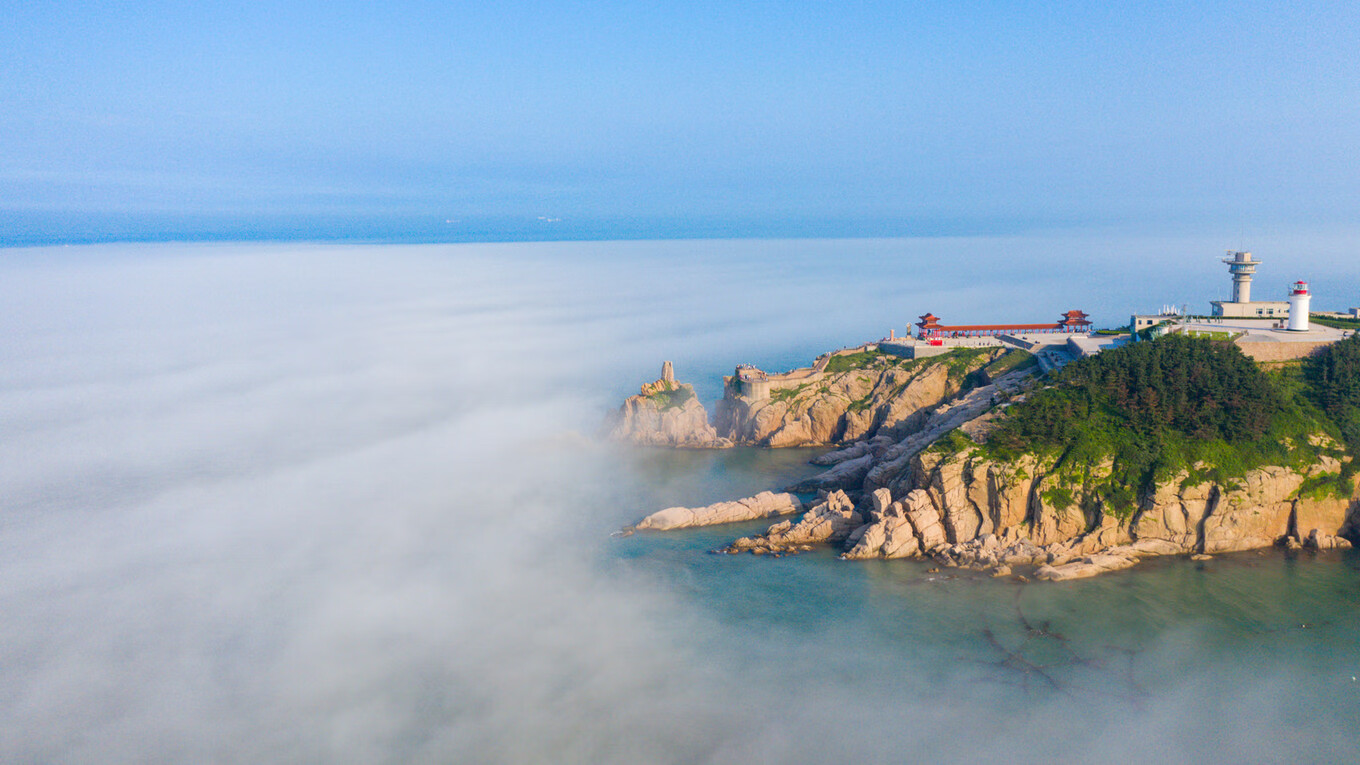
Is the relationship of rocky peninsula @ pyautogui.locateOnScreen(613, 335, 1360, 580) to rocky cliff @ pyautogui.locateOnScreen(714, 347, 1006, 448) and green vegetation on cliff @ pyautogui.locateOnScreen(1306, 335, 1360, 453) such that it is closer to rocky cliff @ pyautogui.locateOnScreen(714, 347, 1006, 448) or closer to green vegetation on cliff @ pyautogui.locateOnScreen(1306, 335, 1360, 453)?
green vegetation on cliff @ pyautogui.locateOnScreen(1306, 335, 1360, 453)

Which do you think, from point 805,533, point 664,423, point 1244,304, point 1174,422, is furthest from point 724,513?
point 1244,304

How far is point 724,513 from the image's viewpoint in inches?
1405

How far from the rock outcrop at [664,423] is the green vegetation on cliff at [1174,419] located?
65.0ft

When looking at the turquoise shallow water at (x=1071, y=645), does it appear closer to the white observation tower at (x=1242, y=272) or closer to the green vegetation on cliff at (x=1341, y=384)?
the green vegetation on cliff at (x=1341, y=384)

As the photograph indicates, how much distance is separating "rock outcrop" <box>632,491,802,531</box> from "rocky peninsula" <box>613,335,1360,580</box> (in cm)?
7

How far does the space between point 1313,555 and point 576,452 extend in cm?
3529

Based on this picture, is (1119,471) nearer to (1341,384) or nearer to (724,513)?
(1341,384)

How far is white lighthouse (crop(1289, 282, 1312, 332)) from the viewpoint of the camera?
39.1 m

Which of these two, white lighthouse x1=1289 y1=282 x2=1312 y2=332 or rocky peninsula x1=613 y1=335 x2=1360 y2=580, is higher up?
white lighthouse x1=1289 y1=282 x2=1312 y2=332

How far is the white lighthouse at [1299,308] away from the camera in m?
39.1

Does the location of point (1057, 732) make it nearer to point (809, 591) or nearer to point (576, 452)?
point (809, 591)

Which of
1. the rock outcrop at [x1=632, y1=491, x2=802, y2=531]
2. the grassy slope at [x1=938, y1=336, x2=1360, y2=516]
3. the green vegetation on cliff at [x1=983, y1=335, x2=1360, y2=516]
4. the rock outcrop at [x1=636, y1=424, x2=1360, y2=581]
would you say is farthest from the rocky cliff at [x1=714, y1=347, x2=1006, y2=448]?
the rock outcrop at [x1=636, y1=424, x2=1360, y2=581]

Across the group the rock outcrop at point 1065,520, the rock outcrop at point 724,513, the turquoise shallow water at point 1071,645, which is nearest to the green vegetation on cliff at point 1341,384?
the rock outcrop at point 1065,520

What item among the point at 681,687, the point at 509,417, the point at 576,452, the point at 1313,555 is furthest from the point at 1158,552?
the point at 509,417
